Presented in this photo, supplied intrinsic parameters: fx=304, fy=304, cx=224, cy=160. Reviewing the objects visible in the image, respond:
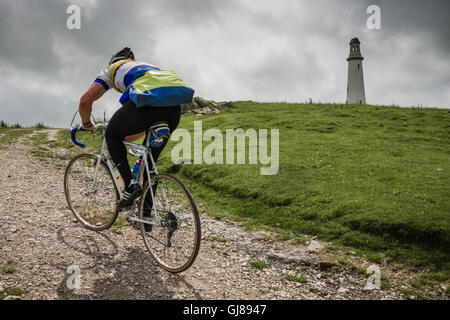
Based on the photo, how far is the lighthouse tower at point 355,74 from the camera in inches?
2689

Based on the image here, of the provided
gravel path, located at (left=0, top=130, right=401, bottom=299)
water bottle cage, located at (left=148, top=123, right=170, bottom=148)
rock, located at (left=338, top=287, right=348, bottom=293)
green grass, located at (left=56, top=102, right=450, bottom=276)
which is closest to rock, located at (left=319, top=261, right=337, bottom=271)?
gravel path, located at (left=0, top=130, right=401, bottom=299)

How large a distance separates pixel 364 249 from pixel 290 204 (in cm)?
332

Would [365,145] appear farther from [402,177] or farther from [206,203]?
[206,203]

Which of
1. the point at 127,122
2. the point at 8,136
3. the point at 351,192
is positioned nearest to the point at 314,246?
the point at 351,192

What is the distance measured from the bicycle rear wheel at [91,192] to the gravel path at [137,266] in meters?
0.32

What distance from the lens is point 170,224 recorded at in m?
5.43

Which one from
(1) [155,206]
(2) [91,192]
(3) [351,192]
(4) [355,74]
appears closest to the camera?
(1) [155,206]

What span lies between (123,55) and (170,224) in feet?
11.3

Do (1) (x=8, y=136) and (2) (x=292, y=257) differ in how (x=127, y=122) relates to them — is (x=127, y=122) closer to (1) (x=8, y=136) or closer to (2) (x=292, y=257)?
(2) (x=292, y=257)

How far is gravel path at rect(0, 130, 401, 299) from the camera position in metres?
5.11

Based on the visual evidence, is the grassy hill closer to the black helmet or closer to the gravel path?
the gravel path
